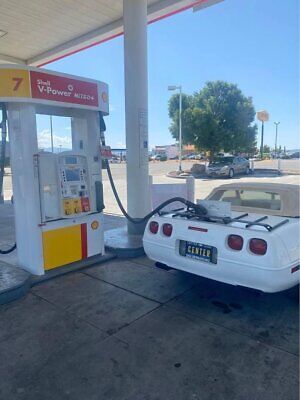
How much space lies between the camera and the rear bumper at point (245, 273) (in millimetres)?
2895

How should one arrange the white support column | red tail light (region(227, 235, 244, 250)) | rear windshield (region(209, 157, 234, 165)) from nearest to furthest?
red tail light (region(227, 235, 244, 250)), the white support column, rear windshield (region(209, 157, 234, 165))

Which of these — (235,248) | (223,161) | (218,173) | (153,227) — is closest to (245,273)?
(235,248)

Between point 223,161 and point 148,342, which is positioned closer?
point 148,342

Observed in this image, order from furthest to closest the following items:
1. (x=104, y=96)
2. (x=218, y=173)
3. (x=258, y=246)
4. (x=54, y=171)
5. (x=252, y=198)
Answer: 1. (x=218, y=173)
2. (x=104, y=96)
3. (x=54, y=171)
4. (x=252, y=198)
5. (x=258, y=246)

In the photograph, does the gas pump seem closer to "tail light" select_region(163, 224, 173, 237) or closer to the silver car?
"tail light" select_region(163, 224, 173, 237)

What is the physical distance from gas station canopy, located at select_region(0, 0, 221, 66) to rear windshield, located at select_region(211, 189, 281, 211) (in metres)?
4.60

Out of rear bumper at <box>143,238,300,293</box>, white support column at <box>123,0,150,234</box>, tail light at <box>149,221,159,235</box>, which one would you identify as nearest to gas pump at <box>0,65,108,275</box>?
white support column at <box>123,0,150,234</box>

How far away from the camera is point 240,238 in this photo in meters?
3.08

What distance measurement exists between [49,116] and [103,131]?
83cm

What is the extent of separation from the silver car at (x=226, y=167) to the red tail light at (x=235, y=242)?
739 inches

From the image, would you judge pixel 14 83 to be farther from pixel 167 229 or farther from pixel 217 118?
pixel 217 118

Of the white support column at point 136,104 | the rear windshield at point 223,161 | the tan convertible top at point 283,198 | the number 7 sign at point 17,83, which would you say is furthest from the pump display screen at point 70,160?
the rear windshield at point 223,161

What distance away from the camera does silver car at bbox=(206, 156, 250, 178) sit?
21.5 metres

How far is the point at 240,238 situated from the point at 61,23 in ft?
24.1
